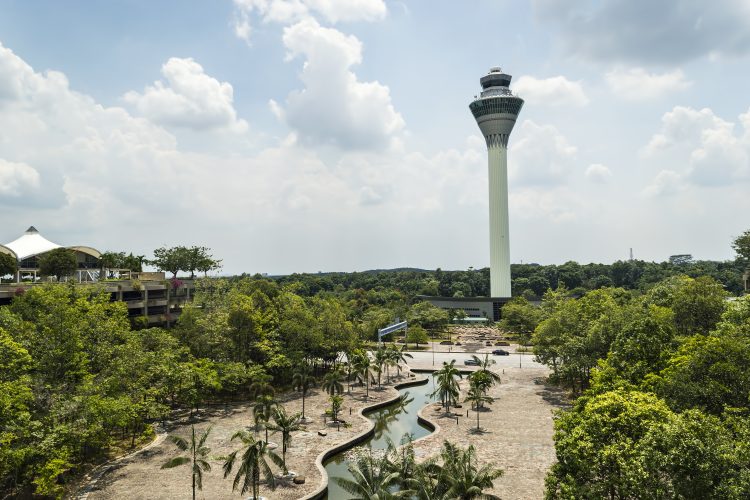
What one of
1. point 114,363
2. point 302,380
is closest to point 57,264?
point 114,363

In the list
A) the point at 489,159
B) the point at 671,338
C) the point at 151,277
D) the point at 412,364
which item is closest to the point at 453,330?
the point at 412,364

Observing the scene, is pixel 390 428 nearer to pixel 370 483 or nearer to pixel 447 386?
pixel 447 386

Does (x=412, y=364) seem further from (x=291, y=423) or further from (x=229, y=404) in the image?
(x=291, y=423)

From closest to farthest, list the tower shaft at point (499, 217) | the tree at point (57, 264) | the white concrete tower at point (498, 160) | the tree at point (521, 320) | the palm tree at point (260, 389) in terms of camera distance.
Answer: the palm tree at point (260, 389), the tree at point (57, 264), the tree at point (521, 320), the white concrete tower at point (498, 160), the tower shaft at point (499, 217)

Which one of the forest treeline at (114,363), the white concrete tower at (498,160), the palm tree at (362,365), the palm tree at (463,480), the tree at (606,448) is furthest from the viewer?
the white concrete tower at (498,160)

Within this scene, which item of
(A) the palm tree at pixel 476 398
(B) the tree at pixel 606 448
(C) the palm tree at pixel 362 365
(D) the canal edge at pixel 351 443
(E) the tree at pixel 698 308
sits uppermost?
(E) the tree at pixel 698 308

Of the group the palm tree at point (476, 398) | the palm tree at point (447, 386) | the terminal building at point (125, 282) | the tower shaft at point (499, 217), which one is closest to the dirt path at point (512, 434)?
the palm tree at point (476, 398)

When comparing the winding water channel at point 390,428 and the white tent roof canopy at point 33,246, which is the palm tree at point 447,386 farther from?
the white tent roof canopy at point 33,246
